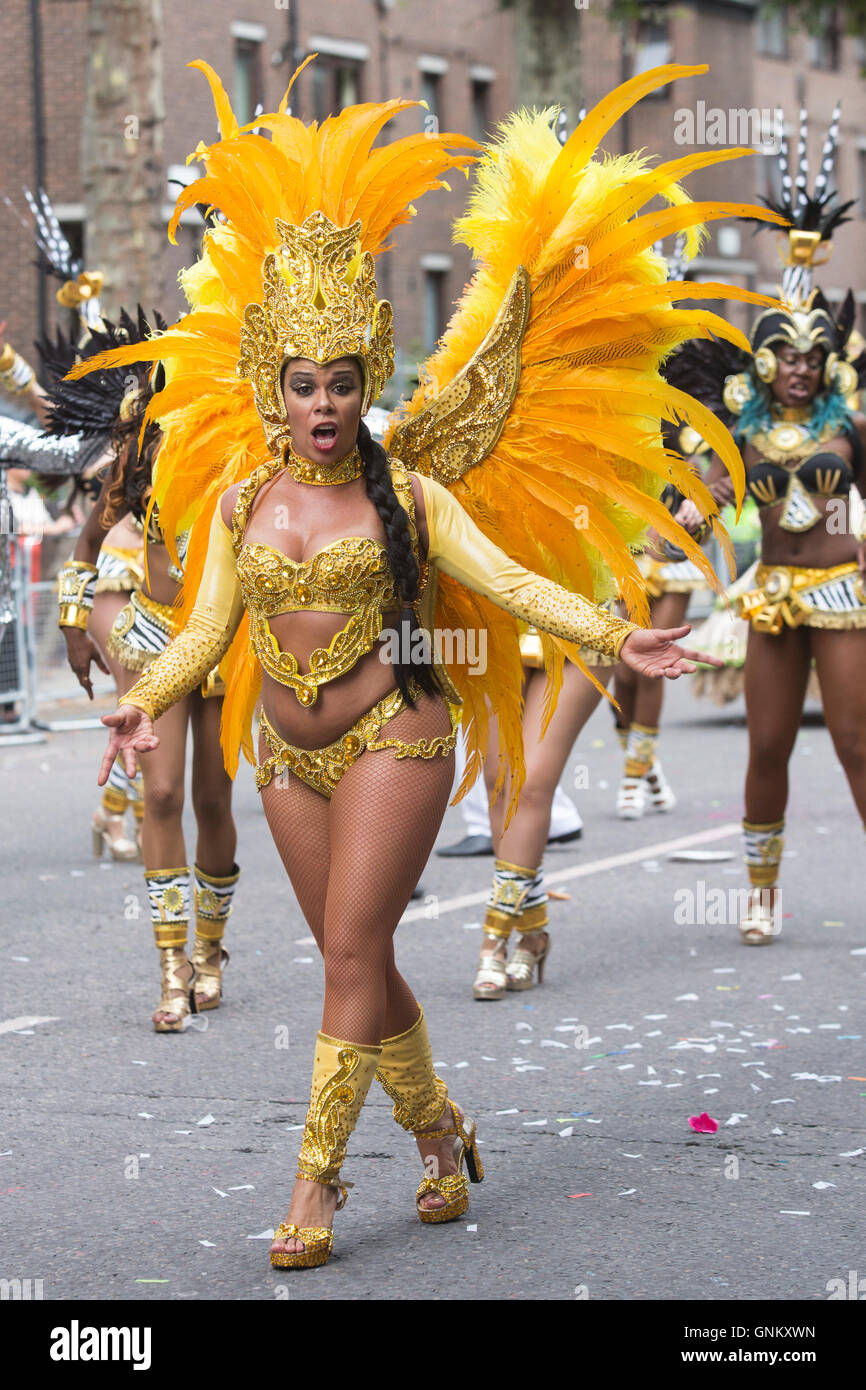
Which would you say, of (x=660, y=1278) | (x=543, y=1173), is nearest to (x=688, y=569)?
(x=543, y=1173)

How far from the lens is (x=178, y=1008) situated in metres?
6.28

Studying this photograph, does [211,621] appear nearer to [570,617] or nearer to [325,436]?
[325,436]

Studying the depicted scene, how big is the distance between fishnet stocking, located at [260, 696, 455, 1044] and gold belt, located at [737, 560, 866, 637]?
299 centimetres

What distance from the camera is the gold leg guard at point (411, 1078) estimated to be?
4.44 metres

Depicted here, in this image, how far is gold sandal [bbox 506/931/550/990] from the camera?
685 centimetres

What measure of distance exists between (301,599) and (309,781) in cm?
39

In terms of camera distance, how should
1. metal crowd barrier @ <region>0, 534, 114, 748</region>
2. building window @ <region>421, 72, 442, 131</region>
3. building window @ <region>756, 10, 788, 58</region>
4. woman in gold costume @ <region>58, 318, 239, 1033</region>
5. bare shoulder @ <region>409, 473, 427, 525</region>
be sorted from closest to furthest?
bare shoulder @ <region>409, 473, 427, 525</region> → woman in gold costume @ <region>58, 318, 239, 1033</region> → metal crowd barrier @ <region>0, 534, 114, 748</region> → building window @ <region>421, 72, 442, 131</region> → building window @ <region>756, 10, 788, 58</region>

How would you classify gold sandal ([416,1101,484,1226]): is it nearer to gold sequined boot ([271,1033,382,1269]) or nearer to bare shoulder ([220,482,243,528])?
gold sequined boot ([271,1033,382,1269])

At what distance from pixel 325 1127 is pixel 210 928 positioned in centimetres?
254

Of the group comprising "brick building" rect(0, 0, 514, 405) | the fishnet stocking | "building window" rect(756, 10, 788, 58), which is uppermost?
"building window" rect(756, 10, 788, 58)

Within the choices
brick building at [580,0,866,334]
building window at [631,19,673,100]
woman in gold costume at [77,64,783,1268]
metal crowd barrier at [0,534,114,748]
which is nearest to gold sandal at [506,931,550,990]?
woman in gold costume at [77,64,783,1268]

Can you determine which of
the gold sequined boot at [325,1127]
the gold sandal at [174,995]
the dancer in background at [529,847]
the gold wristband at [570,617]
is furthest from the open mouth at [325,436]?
the gold sandal at [174,995]

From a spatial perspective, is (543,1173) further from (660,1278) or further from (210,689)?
(210,689)

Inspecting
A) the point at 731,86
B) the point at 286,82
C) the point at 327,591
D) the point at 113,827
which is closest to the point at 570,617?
the point at 327,591
